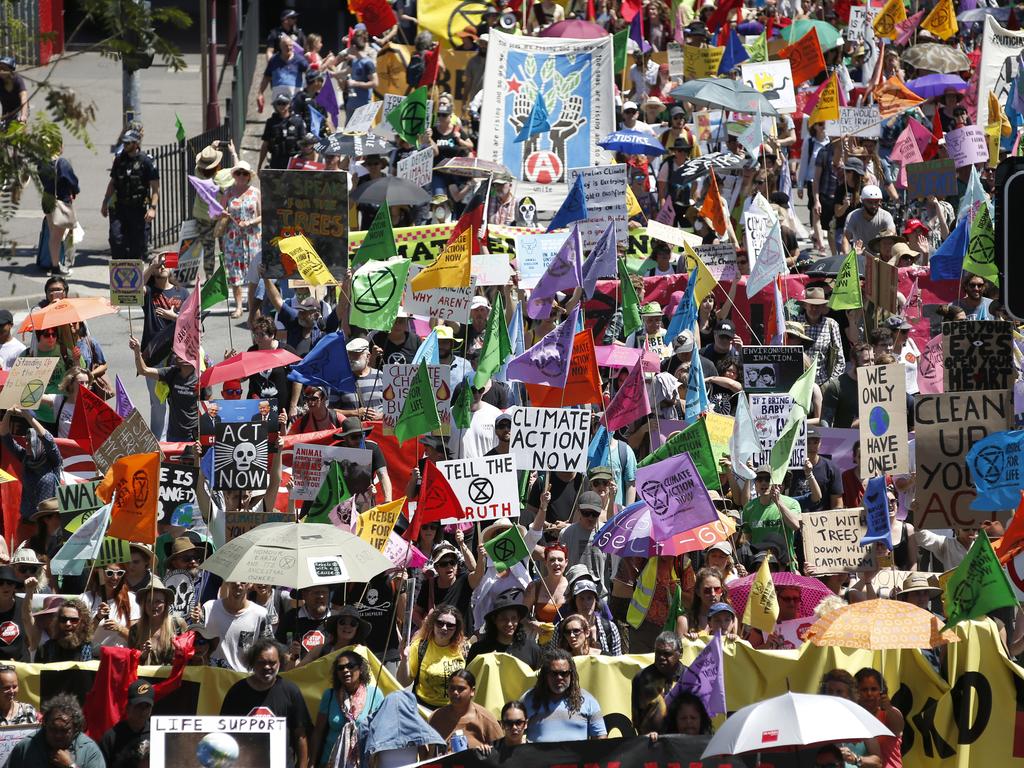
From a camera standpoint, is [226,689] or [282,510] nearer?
[226,689]

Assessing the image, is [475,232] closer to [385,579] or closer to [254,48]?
[385,579]

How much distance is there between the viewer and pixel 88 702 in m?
11.0

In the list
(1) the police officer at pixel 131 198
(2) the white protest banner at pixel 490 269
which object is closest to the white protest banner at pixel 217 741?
(2) the white protest banner at pixel 490 269

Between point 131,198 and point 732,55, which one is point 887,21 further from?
point 131,198

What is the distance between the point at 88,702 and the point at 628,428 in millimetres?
5348

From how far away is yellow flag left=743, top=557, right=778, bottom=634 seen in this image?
463 inches

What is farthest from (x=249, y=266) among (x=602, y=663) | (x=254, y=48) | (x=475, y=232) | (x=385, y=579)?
(x=254, y=48)

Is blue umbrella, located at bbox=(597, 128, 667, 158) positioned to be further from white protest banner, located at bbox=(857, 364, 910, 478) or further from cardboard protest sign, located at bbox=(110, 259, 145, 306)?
white protest banner, located at bbox=(857, 364, 910, 478)

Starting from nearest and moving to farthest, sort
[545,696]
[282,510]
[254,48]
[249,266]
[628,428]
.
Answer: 1. [545,696]
2. [282,510]
3. [628,428]
4. [249,266]
5. [254,48]

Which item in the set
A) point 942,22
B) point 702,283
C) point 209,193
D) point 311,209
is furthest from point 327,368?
point 942,22

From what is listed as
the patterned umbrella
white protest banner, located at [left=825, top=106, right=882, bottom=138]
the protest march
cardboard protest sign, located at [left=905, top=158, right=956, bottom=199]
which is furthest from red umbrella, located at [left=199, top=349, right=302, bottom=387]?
the patterned umbrella

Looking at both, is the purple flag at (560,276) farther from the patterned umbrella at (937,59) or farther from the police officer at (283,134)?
the patterned umbrella at (937,59)

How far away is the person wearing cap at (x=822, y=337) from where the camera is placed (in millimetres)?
16062

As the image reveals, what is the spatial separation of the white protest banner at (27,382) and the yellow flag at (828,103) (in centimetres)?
961
